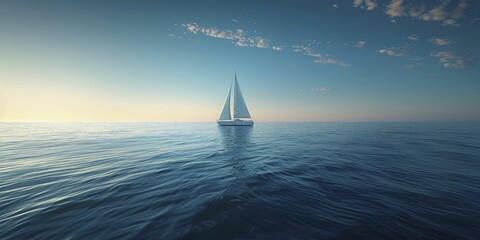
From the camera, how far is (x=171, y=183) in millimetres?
6305

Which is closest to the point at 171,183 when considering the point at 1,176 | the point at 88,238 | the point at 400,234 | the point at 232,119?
the point at 88,238

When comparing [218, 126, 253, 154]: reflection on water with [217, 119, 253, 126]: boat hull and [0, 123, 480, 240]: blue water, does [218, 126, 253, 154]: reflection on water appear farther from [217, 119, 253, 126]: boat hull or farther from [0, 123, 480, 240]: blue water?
[217, 119, 253, 126]: boat hull

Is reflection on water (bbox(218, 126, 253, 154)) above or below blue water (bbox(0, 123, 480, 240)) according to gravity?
below

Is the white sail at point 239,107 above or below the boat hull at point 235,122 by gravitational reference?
above

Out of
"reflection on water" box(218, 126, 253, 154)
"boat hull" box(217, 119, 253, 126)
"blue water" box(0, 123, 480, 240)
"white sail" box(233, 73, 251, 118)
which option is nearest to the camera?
"blue water" box(0, 123, 480, 240)

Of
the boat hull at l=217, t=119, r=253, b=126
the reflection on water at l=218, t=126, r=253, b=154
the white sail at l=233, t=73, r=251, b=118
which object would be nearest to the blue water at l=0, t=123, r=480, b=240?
the reflection on water at l=218, t=126, r=253, b=154

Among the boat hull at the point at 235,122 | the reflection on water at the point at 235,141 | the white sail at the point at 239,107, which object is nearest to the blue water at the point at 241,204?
the reflection on water at the point at 235,141

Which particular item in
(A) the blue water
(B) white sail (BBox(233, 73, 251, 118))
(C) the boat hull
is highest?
(B) white sail (BBox(233, 73, 251, 118))

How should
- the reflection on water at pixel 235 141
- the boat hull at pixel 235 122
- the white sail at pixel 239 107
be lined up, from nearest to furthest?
the reflection on water at pixel 235 141, the white sail at pixel 239 107, the boat hull at pixel 235 122

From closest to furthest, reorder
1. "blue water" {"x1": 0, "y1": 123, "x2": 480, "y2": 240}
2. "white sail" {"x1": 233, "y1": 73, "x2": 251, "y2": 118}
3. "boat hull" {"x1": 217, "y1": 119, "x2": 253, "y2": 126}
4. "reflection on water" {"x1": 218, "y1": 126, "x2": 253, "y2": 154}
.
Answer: "blue water" {"x1": 0, "y1": 123, "x2": 480, "y2": 240} → "reflection on water" {"x1": 218, "y1": 126, "x2": 253, "y2": 154} → "white sail" {"x1": 233, "y1": 73, "x2": 251, "y2": 118} → "boat hull" {"x1": 217, "y1": 119, "x2": 253, "y2": 126}

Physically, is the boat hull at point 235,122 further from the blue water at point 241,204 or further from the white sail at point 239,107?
the blue water at point 241,204

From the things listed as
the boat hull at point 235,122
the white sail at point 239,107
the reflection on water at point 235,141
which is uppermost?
the white sail at point 239,107

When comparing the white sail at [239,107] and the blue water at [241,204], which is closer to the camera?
the blue water at [241,204]

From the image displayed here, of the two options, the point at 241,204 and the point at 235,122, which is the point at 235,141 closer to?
the point at 241,204
